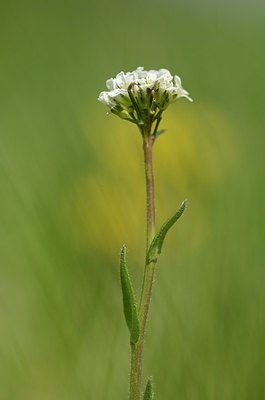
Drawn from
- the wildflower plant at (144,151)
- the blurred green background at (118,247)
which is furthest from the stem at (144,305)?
the blurred green background at (118,247)

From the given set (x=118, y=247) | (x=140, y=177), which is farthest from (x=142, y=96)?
(x=140, y=177)

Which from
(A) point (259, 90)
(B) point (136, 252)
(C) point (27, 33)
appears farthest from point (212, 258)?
(C) point (27, 33)

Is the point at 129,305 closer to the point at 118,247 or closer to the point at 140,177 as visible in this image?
the point at 118,247

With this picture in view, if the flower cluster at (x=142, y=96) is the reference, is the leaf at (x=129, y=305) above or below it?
below

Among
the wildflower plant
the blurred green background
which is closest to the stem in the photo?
the wildflower plant

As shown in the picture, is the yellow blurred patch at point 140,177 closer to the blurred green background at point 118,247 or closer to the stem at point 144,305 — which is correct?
the blurred green background at point 118,247

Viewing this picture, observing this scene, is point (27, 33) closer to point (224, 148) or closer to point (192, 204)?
point (224, 148)
